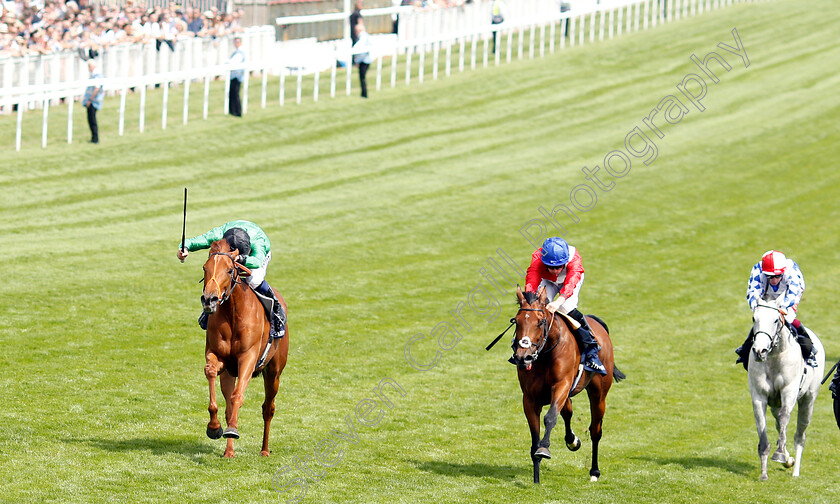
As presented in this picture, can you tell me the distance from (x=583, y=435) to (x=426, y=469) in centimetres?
285

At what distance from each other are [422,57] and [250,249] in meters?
22.9

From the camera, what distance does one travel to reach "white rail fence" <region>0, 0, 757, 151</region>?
24.1 meters

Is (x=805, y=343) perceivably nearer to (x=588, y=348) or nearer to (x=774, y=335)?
(x=774, y=335)

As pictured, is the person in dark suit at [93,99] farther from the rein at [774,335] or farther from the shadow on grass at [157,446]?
the rein at [774,335]

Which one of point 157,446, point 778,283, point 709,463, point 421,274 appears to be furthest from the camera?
point 421,274

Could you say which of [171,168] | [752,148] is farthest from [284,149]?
[752,148]

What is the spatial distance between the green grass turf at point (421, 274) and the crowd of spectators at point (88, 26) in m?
2.08

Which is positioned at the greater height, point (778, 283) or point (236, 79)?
point (236, 79)

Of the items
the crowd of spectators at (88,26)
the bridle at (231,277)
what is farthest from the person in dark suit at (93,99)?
the bridle at (231,277)

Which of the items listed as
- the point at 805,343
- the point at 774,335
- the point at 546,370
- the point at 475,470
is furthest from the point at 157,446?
the point at 805,343

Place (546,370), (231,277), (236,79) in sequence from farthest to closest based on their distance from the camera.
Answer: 1. (236,79)
2. (546,370)
3. (231,277)

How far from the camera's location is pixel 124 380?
12586 mm

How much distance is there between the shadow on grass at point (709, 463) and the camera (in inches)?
441

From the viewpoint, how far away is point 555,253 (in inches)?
396
